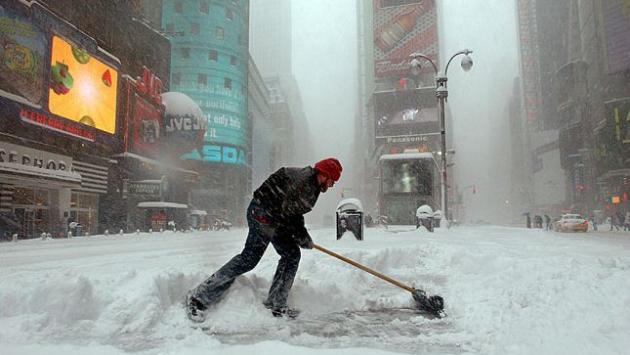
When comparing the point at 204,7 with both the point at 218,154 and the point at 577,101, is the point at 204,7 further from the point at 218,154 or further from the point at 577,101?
the point at 577,101

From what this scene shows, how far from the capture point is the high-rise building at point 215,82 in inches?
2260

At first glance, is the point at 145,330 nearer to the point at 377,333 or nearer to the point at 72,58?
the point at 377,333

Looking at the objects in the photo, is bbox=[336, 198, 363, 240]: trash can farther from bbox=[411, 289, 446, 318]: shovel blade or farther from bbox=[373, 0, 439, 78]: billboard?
bbox=[373, 0, 439, 78]: billboard

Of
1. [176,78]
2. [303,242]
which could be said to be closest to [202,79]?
[176,78]

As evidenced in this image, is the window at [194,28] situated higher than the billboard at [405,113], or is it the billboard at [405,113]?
the window at [194,28]

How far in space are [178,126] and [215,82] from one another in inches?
981

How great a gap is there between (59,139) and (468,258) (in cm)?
2132

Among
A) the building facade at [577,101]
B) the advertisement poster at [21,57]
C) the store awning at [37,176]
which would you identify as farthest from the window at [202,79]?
the building facade at [577,101]

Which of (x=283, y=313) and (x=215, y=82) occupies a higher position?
(x=215, y=82)

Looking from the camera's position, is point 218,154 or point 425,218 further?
point 218,154

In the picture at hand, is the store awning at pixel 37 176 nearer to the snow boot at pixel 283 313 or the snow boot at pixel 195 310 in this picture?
the snow boot at pixel 195 310

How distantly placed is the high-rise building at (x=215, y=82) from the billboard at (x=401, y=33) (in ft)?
140

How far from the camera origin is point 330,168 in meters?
4.12

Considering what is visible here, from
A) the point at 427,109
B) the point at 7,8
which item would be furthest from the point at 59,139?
the point at 427,109
